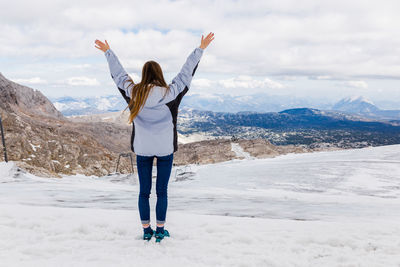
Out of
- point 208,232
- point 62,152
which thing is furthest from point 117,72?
point 62,152

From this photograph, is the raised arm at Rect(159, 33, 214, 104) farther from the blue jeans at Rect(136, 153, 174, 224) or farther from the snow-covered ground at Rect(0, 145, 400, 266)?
the snow-covered ground at Rect(0, 145, 400, 266)

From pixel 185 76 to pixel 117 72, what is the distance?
40.0 inches

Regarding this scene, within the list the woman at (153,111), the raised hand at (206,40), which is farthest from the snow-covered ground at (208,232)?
the raised hand at (206,40)

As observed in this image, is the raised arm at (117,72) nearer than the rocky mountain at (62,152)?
Yes

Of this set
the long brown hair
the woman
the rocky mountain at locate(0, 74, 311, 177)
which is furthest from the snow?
the long brown hair

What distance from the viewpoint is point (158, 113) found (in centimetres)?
409

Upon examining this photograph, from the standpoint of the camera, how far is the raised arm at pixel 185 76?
4047 mm

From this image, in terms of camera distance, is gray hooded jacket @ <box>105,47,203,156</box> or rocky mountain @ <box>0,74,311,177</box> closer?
gray hooded jacket @ <box>105,47,203,156</box>

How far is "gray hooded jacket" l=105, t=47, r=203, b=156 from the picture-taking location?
159 inches

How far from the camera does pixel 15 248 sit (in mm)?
4078

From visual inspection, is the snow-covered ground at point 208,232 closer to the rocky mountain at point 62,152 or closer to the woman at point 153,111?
the woman at point 153,111

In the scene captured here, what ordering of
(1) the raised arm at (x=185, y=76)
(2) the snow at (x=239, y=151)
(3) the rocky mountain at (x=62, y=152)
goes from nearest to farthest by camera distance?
(1) the raised arm at (x=185, y=76) → (3) the rocky mountain at (x=62, y=152) → (2) the snow at (x=239, y=151)

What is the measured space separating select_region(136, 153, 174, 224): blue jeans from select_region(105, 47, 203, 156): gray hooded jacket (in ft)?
0.45

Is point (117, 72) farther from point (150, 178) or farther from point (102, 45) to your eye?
point (150, 178)
